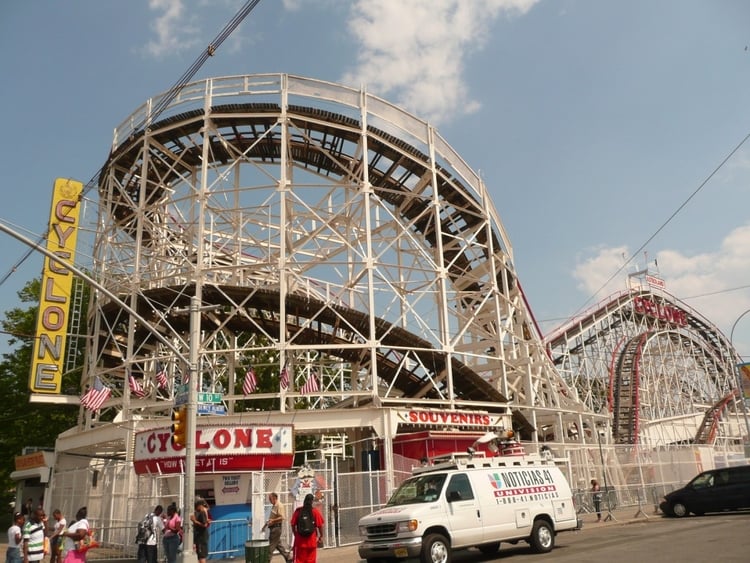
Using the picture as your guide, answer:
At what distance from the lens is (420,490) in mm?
13297

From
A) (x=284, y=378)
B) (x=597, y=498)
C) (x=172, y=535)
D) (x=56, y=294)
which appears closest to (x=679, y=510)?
(x=597, y=498)

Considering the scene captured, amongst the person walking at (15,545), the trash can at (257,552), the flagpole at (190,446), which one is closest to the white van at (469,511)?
the trash can at (257,552)

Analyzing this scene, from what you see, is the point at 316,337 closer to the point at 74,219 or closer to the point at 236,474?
the point at 236,474

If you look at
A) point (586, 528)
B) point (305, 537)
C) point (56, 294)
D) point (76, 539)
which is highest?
point (56, 294)

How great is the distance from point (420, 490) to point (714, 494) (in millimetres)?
12855

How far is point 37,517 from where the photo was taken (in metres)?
12.7

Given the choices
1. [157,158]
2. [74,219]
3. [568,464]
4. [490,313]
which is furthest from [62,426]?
[568,464]

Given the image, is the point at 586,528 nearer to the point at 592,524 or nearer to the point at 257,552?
the point at 592,524

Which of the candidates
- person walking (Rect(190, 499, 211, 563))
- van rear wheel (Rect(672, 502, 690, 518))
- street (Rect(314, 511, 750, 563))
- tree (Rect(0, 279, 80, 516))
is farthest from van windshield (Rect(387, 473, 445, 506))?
tree (Rect(0, 279, 80, 516))

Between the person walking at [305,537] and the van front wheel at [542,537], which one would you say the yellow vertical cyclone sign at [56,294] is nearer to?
the person walking at [305,537]

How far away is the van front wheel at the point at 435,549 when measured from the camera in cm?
1186

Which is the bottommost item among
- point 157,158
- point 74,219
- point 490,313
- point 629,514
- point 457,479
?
point 629,514

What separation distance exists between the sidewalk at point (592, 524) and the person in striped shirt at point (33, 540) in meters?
5.23

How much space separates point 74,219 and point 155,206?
11.4ft
